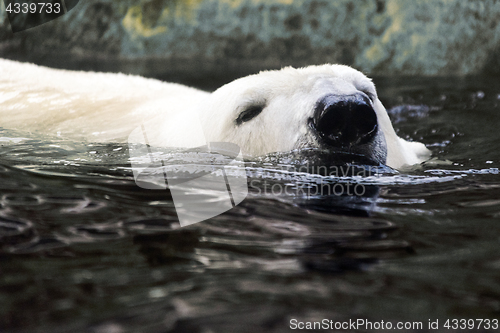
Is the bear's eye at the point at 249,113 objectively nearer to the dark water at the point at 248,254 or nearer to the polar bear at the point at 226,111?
the polar bear at the point at 226,111

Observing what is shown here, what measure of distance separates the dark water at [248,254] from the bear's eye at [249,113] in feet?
1.45

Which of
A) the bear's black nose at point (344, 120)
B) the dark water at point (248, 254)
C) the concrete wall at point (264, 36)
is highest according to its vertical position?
the concrete wall at point (264, 36)

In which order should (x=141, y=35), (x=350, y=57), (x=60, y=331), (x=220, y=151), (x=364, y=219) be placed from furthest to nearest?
(x=141, y=35) → (x=350, y=57) → (x=220, y=151) → (x=364, y=219) → (x=60, y=331)

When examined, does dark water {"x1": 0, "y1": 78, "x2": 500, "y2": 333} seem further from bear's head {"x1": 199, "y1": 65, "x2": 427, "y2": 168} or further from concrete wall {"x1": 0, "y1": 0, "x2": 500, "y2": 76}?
concrete wall {"x1": 0, "y1": 0, "x2": 500, "y2": 76}

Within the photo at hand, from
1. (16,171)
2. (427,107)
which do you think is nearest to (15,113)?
(16,171)

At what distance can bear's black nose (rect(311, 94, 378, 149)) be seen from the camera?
2268 millimetres

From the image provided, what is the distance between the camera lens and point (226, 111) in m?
2.80

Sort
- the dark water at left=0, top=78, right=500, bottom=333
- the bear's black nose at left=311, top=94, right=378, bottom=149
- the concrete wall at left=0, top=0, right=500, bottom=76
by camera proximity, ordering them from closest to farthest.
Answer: the dark water at left=0, top=78, right=500, bottom=333
the bear's black nose at left=311, top=94, right=378, bottom=149
the concrete wall at left=0, top=0, right=500, bottom=76

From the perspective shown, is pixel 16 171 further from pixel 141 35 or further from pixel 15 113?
pixel 141 35

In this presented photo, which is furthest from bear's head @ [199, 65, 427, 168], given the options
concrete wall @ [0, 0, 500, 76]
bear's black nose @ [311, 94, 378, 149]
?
concrete wall @ [0, 0, 500, 76]

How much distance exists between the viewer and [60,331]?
1019mm

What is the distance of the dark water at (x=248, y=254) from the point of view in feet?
3.59

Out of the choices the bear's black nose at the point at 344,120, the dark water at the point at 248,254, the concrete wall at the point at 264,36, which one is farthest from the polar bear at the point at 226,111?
the concrete wall at the point at 264,36

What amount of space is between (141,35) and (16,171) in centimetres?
559
